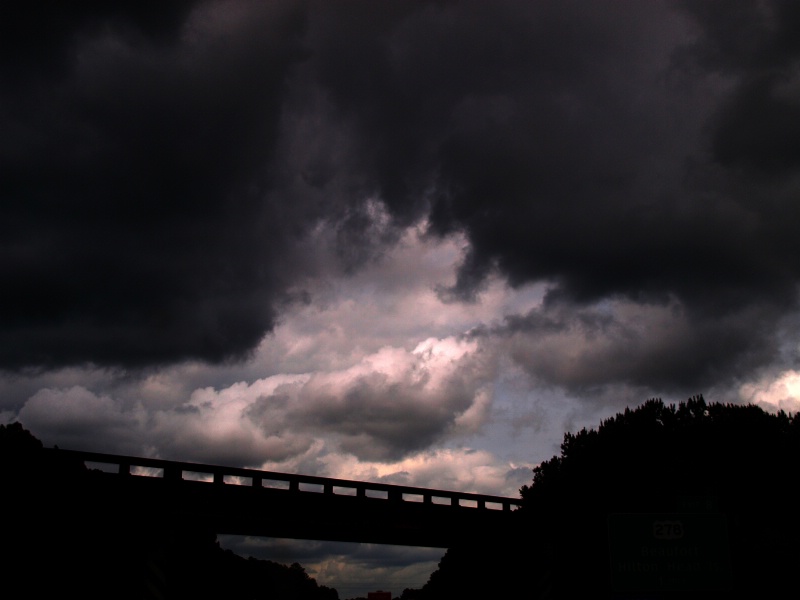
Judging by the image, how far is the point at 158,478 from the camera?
31.4 metres

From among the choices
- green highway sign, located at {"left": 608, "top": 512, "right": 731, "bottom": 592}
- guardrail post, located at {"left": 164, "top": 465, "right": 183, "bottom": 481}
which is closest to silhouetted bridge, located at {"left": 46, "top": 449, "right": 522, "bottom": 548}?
guardrail post, located at {"left": 164, "top": 465, "right": 183, "bottom": 481}

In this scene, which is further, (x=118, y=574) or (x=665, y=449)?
(x=665, y=449)

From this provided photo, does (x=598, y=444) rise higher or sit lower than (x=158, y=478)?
higher

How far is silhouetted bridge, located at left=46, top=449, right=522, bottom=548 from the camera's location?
3041 cm

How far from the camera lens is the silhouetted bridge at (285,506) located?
99.8 ft

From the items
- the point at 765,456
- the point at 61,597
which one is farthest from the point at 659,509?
the point at 61,597

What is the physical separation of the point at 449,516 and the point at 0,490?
21810 mm

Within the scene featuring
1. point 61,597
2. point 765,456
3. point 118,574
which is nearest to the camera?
point 61,597

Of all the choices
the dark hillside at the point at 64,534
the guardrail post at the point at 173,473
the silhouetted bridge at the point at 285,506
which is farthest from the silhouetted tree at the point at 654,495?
the dark hillside at the point at 64,534

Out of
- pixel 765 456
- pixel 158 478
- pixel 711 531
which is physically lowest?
pixel 711 531

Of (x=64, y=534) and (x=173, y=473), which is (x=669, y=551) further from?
(x=173, y=473)

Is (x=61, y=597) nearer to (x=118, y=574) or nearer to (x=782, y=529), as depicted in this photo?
(x=118, y=574)

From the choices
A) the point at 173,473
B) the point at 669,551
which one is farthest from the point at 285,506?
the point at 669,551

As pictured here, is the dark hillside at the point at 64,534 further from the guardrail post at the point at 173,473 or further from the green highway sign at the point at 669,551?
the green highway sign at the point at 669,551
